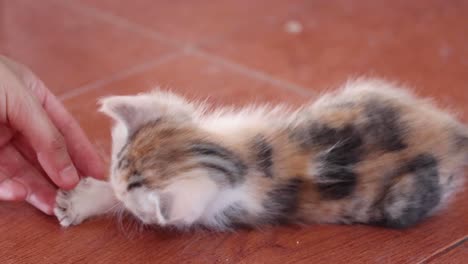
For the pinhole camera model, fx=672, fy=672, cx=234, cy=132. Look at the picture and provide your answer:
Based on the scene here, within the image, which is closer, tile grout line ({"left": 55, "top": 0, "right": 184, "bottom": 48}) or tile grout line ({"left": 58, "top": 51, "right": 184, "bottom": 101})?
tile grout line ({"left": 58, "top": 51, "right": 184, "bottom": 101})

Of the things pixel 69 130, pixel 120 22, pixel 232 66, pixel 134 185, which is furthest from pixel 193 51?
pixel 134 185

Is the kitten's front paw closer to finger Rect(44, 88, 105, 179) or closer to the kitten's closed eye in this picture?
finger Rect(44, 88, 105, 179)

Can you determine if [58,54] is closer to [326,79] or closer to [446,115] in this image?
[326,79]

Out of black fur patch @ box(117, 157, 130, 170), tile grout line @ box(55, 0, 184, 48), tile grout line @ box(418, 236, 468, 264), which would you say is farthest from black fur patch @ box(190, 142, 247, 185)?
tile grout line @ box(55, 0, 184, 48)

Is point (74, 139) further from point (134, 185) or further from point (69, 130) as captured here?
point (134, 185)

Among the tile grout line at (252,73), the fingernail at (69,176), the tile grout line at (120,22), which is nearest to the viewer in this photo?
the fingernail at (69,176)

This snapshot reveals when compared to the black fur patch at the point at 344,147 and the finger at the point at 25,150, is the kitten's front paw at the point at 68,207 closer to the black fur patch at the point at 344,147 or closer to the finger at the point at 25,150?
the finger at the point at 25,150

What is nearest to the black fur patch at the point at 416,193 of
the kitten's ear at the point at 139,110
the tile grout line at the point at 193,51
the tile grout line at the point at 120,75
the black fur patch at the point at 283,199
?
the black fur patch at the point at 283,199
